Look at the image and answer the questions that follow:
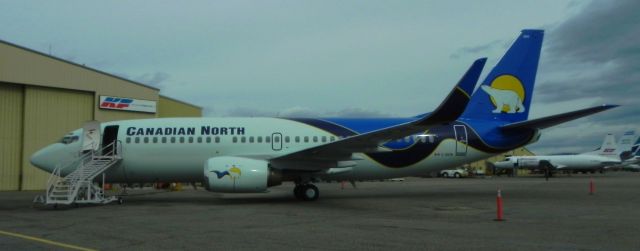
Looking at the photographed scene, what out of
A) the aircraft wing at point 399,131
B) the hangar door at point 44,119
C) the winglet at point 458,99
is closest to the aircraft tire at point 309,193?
the aircraft wing at point 399,131

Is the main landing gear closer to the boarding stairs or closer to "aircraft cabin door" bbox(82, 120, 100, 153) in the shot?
the boarding stairs

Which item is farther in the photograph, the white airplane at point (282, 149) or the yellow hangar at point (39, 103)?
the yellow hangar at point (39, 103)

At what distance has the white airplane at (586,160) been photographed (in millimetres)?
59250

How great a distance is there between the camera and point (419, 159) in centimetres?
1845

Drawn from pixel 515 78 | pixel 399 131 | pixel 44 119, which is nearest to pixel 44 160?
pixel 44 119

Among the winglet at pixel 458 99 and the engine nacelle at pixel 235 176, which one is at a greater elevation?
the winglet at pixel 458 99

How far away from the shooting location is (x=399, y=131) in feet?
46.9

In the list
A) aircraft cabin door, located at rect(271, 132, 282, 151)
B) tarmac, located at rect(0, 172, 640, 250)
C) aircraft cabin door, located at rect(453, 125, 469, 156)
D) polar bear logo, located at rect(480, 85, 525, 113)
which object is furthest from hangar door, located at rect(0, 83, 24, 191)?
polar bear logo, located at rect(480, 85, 525, 113)

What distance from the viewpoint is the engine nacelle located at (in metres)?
15.5

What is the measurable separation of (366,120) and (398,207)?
478 centimetres

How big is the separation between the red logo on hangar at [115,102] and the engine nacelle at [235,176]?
16.4 metres

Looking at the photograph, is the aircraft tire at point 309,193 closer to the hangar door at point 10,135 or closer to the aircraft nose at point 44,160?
the aircraft nose at point 44,160

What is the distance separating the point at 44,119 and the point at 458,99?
23.4 meters

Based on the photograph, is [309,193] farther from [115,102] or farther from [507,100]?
[115,102]
